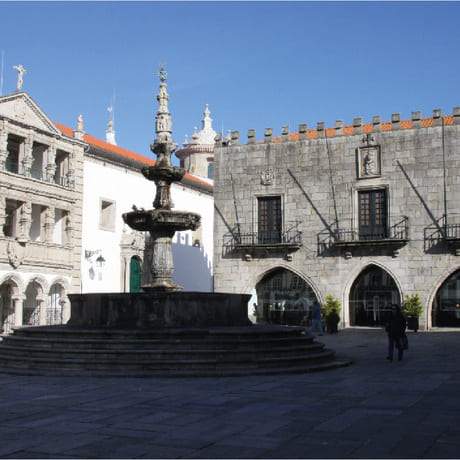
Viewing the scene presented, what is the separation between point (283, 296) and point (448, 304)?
7770 mm

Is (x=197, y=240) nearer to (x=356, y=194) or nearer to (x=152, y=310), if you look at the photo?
(x=356, y=194)

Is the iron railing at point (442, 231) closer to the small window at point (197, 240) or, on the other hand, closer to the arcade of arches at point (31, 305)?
the arcade of arches at point (31, 305)

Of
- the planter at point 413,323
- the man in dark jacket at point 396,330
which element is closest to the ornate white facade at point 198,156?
the planter at point 413,323

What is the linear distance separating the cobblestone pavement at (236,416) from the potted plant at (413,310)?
1647 centimetres

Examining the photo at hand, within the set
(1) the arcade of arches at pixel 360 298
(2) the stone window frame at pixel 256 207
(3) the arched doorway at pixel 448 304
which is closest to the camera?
(3) the arched doorway at pixel 448 304

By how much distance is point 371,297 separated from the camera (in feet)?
108

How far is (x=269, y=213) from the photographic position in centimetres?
3394

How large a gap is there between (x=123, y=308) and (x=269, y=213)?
19391 millimetres

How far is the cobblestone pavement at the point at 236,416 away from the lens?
670 centimetres

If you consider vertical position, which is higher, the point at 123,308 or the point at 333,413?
the point at 123,308

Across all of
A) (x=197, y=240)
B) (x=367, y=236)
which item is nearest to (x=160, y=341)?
(x=367, y=236)

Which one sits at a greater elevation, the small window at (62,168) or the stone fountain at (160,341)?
the small window at (62,168)

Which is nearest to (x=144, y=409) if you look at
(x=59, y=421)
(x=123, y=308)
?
(x=59, y=421)

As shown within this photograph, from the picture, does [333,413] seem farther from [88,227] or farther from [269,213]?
[88,227]
